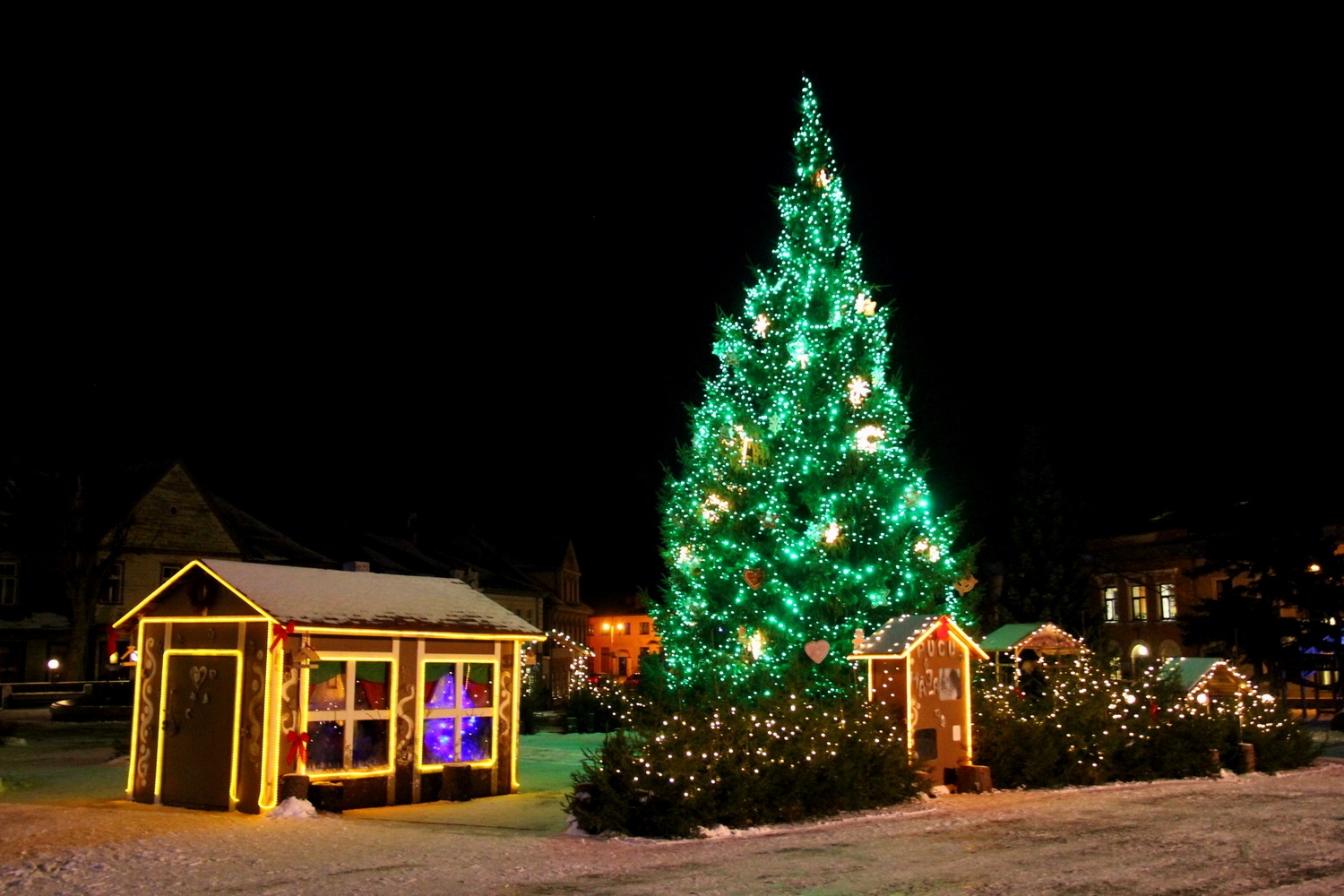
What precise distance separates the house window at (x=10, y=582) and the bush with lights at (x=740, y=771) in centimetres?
4298

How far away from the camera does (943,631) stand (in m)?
19.0

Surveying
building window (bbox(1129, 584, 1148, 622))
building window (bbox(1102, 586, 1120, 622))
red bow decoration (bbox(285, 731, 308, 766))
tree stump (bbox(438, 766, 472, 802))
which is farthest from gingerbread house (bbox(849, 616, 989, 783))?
building window (bbox(1102, 586, 1120, 622))

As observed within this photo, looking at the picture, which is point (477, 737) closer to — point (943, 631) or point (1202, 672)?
point (943, 631)

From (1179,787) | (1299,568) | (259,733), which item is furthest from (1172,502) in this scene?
(259,733)

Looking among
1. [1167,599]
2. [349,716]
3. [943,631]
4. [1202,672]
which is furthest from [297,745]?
[1167,599]

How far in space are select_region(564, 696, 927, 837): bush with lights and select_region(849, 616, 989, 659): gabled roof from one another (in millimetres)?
1366

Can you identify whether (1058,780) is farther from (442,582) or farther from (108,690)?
(108,690)

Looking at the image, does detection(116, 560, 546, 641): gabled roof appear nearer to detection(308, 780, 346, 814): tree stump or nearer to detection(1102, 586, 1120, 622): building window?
detection(308, 780, 346, 814): tree stump

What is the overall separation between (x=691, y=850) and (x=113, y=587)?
147 ft

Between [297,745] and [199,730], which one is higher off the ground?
[199,730]

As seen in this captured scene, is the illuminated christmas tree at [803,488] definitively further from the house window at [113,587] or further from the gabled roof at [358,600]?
the house window at [113,587]

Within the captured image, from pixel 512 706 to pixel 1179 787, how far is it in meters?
10.0

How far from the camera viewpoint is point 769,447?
26188 mm

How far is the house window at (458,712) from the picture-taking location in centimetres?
1672
